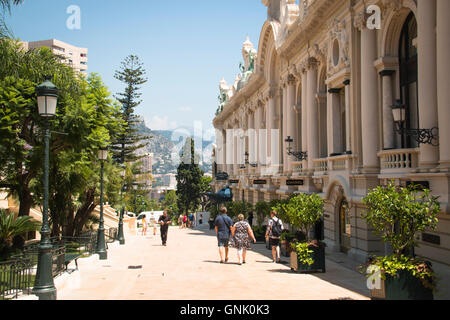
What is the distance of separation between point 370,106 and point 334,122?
4044 mm

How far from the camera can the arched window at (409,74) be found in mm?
15781

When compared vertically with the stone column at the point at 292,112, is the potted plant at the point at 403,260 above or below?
below

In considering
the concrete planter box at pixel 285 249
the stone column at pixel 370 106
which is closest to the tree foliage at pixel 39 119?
the concrete planter box at pixel 285 249

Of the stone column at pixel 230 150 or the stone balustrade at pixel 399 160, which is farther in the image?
the stone column at pixel 230 150

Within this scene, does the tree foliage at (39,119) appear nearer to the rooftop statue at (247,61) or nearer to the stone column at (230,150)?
the rooftop statue at (247,61)

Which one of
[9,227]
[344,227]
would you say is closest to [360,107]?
[344,227]

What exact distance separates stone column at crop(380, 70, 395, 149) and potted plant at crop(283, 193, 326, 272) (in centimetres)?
342

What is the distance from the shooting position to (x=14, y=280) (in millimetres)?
10352

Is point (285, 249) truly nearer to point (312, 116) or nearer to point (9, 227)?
point (312, 116)

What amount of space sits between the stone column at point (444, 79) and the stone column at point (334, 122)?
8.91m

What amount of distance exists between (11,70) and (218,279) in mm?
10311

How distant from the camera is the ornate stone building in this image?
1293 cm
